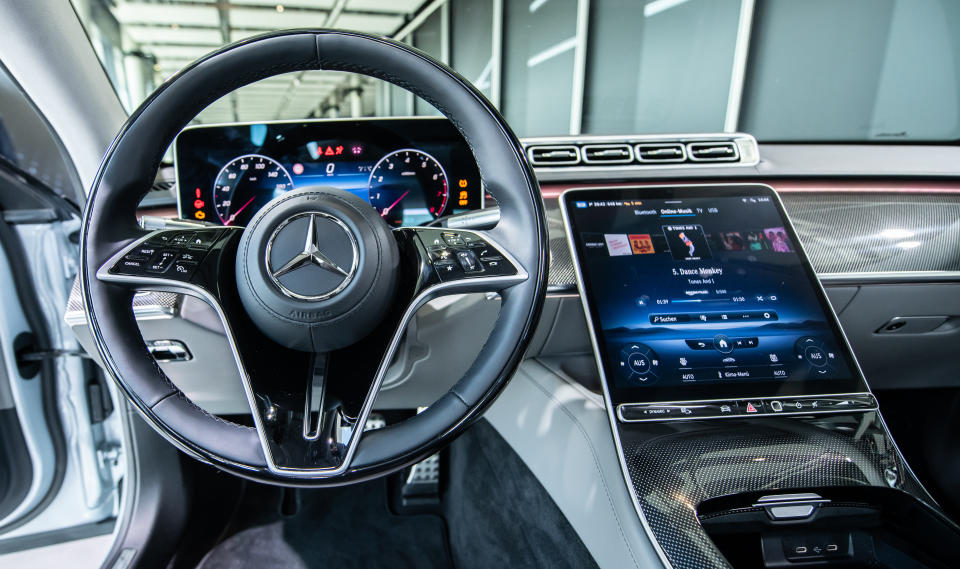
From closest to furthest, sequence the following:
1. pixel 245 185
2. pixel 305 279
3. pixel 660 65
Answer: pixel 305 279, pixel 245 185, pixel 660 65

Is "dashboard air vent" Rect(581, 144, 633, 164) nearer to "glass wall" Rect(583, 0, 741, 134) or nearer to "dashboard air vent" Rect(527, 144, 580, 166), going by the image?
"dashboard air vent" Rect(527, 144, 580, 166)

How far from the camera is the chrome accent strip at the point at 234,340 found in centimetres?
62

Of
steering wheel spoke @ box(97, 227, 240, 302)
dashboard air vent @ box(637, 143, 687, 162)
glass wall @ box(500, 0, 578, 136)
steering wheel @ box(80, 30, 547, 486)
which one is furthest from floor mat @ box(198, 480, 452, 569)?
glass wall @ box(500, 0, 578, 136)

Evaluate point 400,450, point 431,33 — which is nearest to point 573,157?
point 400,450

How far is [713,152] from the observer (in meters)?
1.43

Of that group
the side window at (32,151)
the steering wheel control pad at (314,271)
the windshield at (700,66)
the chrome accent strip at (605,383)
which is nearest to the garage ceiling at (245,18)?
the windshield at (700,66)

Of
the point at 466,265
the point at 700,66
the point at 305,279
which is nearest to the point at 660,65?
the point at 700,66

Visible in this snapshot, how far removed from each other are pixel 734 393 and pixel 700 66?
9.76ft

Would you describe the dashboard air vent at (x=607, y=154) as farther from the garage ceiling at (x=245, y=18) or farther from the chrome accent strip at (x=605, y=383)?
the garage ceiling at (x=245, y=18)

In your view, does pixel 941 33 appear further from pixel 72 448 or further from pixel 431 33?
pixel 431 33

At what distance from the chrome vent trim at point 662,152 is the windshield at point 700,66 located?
40cm

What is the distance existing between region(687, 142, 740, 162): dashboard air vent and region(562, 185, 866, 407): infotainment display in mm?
256

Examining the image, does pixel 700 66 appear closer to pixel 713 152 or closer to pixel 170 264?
pixel 713 152

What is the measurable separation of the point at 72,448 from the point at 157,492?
0.32 meters
